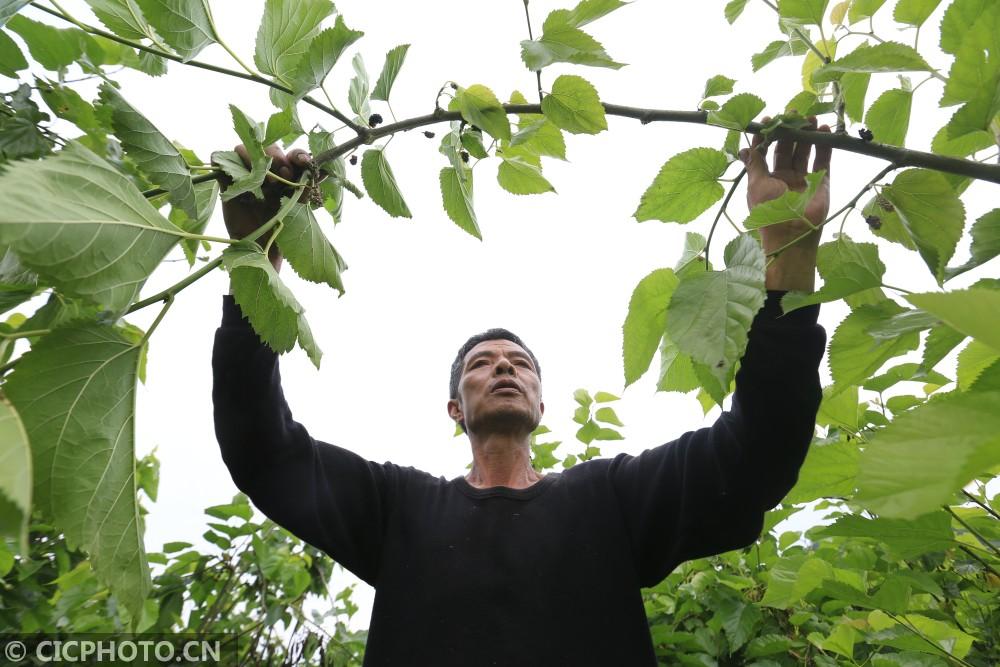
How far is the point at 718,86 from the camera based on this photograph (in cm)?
67

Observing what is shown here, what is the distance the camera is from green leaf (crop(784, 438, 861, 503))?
829 millimetres

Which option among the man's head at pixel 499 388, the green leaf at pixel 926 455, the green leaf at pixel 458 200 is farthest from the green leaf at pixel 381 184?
the man's head at pixel 499 388

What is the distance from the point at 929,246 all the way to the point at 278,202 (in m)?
0.68

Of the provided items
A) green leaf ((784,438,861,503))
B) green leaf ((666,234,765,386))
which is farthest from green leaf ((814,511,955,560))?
green leaf ((666,234,765,386))

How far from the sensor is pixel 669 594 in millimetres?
1971

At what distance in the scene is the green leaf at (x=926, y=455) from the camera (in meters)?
0.23

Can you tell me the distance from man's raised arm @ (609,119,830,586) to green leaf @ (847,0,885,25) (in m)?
0.13

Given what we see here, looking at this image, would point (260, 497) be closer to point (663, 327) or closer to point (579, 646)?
point (579, 646)

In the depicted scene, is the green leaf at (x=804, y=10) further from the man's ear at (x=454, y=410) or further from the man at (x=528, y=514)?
the man's ear at (x=454, y=410)

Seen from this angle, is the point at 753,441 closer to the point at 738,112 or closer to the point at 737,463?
the point at 737,463

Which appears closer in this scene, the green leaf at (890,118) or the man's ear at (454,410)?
the green leaf at (890,118)

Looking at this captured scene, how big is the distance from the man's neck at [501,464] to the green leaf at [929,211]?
3.93 ft

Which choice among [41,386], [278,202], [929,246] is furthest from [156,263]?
[929,246]

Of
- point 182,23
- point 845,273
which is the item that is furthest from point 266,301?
point 845,273
